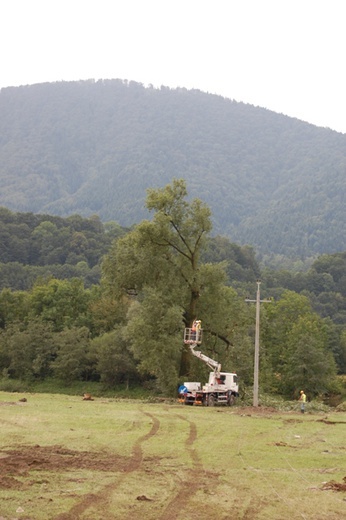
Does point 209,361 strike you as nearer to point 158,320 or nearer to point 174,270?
point 158,320

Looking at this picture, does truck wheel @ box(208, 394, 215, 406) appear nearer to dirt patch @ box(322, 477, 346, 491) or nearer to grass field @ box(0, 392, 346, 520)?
grass field @ box(0, 392, 346, 520)

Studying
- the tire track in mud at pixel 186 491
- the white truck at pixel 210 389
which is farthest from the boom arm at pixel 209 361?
the tire track in mud at pixel 186 491

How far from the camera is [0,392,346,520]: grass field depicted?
37.4ft

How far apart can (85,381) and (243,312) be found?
28231mm

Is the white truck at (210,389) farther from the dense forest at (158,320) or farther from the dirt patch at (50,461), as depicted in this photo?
the dirt patch at (50,461)

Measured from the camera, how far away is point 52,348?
70.9 m

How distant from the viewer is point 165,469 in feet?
48.8

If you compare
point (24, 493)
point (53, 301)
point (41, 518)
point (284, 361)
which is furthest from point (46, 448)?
point (53, 301)

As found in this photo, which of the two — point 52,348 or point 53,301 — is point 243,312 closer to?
point 52,348

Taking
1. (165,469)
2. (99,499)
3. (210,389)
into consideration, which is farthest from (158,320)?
(99,499)

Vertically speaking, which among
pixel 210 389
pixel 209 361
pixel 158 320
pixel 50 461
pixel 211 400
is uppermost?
pixel 158 320

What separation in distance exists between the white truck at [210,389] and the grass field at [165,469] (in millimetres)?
10579

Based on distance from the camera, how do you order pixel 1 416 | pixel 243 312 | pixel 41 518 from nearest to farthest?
pixel 41 518
pixel 1 416
pixel 243 312

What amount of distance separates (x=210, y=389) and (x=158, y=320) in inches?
212
